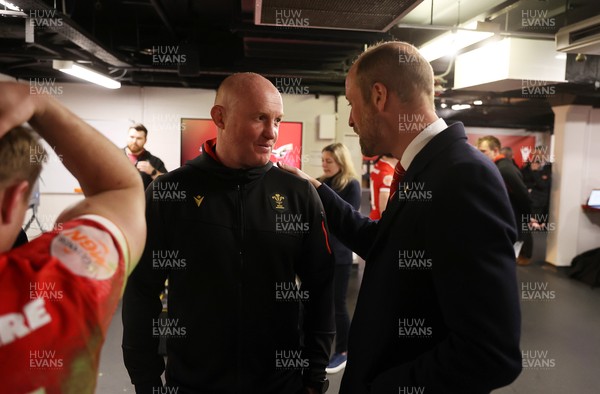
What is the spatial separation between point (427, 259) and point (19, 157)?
916mm

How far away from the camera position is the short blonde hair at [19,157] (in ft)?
2.20

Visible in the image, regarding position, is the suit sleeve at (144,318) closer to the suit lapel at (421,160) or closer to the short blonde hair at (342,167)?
the suit lapel at (421,160)

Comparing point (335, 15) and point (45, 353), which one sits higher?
point (335, 15)

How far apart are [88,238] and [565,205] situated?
26.3ft

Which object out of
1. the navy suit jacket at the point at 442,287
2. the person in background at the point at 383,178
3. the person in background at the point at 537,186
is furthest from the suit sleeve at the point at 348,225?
the person in background at the point at 537,186

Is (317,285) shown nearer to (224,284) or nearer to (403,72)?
(224,284)

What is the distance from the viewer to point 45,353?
615mm

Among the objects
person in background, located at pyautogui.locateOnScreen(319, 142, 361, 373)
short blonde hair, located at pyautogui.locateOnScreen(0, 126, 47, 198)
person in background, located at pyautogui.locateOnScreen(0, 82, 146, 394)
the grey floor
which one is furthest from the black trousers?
short blonde hair, located at pyautogui.locateOnScreen(0, 126, 47, 198)

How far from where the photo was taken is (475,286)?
995 mm

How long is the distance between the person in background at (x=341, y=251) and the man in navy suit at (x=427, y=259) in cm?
216

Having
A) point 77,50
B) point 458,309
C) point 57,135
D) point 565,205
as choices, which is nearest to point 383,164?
point 458,309

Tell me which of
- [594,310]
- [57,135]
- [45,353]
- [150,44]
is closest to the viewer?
[45,353]

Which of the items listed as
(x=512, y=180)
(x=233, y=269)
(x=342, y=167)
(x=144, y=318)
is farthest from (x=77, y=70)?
(x=512, y=180)

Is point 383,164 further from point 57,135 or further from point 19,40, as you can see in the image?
point 19,40
